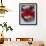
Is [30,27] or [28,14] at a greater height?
[28,14]

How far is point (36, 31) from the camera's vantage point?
14.4 feet

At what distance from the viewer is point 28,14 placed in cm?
443

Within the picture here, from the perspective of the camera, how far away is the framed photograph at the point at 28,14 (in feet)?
14.4

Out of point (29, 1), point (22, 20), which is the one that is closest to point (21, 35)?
point (22, 20)

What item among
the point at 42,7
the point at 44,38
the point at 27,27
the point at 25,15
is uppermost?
the point at 42,7

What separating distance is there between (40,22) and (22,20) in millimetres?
618

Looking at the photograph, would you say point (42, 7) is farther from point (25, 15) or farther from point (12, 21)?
point (12, 21)

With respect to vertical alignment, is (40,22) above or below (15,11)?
below

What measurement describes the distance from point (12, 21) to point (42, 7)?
1131mm

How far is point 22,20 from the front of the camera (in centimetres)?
442

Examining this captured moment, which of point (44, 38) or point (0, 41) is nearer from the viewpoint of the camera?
point (0, 41)

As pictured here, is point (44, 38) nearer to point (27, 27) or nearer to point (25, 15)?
point (27, 27)

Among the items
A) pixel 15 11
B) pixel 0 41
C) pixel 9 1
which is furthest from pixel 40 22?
pixel 0 41

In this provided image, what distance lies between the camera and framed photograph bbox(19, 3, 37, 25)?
440cm
